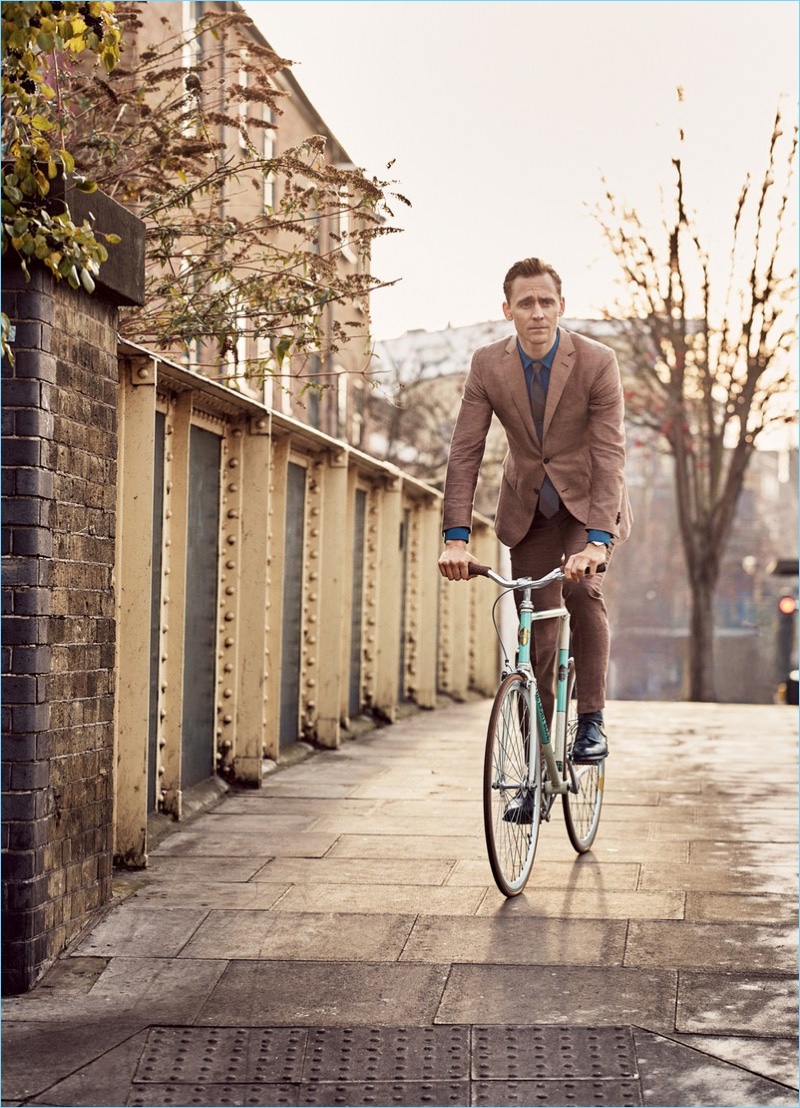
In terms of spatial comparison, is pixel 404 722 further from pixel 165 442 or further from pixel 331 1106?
pixel 331 1106

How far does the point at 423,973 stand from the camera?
4.51 meters

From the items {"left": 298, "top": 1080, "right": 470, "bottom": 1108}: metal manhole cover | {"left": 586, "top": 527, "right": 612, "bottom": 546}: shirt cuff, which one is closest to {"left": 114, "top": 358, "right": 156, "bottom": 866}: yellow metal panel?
{"left": 586, "top": 527, "right": 612, "bottom": 546}: shirt cuff

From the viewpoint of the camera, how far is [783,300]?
24.6 m

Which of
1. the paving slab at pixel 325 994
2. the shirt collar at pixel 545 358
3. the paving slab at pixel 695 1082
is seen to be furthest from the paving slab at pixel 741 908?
the shirt collar at pixel 545 358

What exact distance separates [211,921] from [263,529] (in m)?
3.57

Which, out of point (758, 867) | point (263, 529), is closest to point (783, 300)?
point (263, 529)

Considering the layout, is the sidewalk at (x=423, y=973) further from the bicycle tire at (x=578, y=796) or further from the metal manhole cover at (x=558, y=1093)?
the bicycle tire at (x=578, y=796)

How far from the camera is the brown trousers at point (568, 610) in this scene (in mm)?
5984

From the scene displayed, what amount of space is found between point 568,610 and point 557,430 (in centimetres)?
70

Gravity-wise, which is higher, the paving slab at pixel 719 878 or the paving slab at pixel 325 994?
the paving slab at pixel 719 878

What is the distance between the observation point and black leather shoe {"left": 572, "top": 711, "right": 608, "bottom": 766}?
238 inches

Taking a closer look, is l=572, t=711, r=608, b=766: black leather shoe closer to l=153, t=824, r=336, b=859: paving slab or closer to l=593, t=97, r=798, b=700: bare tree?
l=153, t=824, r=336, b=859: paving slab

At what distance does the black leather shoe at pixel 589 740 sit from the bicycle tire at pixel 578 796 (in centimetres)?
4

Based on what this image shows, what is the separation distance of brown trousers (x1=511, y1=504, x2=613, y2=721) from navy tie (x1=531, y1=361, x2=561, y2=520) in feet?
0.16
